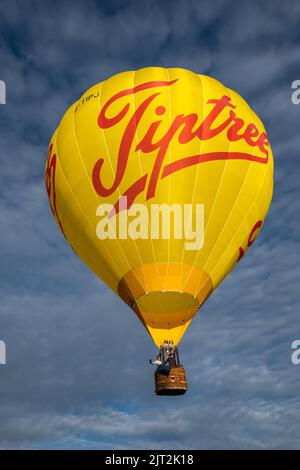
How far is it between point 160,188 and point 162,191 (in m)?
0.12

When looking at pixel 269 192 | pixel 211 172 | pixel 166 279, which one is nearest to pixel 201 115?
pixel 211 172

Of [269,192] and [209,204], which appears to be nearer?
[209,204]

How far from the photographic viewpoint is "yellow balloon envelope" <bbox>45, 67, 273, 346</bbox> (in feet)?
78.3

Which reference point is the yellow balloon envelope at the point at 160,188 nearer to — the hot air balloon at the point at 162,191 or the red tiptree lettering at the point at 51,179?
the hot air balloon at the point at 162,191

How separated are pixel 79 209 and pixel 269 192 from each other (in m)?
7.38

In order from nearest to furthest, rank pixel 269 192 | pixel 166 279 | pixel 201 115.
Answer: pixel 166 279 < pixel 201 115 < pixel 269 192

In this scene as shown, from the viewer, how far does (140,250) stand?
23.9 meters

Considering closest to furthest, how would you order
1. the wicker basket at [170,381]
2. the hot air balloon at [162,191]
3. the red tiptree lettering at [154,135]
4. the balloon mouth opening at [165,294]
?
the wicker basket at [170,381] → the balloon mouth opening at [165,294] → the hot air balloon at [162,191] → the red tiptree lettering at [154,135]

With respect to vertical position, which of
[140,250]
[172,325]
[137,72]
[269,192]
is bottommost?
[172,325]

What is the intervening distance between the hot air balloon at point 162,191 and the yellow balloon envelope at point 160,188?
0.12 ft

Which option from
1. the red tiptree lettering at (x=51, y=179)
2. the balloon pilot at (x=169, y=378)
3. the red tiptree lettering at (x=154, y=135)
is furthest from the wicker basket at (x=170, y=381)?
the red tiptree lettering at (x=51, y=179)

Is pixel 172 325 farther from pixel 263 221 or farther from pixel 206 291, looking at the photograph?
pixel 263 221

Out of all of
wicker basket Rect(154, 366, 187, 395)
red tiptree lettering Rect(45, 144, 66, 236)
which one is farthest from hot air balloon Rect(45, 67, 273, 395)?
red tiptree lettering Rect(45, 144, 66, 236)

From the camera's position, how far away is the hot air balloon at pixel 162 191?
23.8 m
